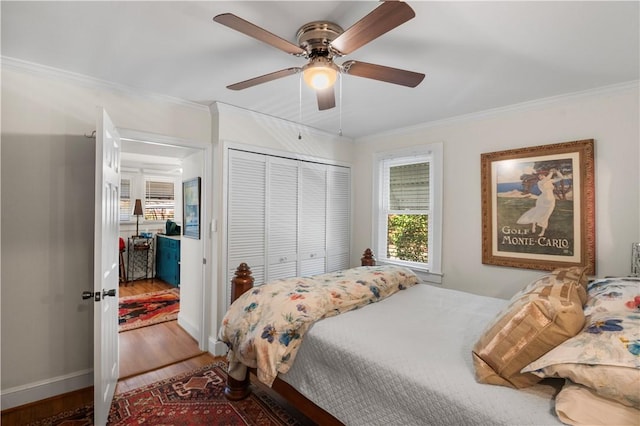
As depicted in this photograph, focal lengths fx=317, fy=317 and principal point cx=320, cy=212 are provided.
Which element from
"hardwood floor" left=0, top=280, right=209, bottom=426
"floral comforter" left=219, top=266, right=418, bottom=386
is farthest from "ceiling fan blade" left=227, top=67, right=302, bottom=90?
"hardwood floor" left=0, top=280, right=209, bottom=426

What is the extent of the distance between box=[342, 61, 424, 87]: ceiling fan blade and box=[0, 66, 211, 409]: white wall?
2.01 metres

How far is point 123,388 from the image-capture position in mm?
2508

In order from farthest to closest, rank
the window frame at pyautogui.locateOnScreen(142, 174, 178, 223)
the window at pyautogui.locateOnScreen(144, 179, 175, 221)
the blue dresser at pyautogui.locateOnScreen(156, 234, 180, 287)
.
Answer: the window at pyautogui.locateOnScreen(144, 179, 175, 221), the window frame at pyautogui.locateOnScreen(142, 174, 178, 223), the blue dresser at pyautogui.locateOnScreen(156, 234, 180, 287)

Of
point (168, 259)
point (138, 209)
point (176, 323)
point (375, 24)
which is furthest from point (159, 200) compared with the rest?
point (375, 24)

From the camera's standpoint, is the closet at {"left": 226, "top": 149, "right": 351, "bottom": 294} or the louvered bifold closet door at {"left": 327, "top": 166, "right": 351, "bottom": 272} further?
the louvered bifold closet door at {"left": 327, "top": 166, "right": 351, "bottom": 272}

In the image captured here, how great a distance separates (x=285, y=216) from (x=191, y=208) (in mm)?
1041

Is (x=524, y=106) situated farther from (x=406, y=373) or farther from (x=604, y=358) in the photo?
(x=406, y=373)

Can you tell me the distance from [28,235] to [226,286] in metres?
1.55

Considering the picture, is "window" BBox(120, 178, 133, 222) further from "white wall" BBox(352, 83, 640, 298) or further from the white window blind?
the white window blind

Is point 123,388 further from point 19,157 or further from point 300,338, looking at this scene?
point 19,157

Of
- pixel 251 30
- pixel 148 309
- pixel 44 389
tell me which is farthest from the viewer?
pixel 148 309

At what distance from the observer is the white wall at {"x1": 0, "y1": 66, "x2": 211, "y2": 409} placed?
7.30ft

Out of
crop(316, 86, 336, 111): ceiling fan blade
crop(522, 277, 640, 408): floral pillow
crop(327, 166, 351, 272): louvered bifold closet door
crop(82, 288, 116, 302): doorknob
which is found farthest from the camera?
crop(327, 166, 351, 272): louvered bifold closet door

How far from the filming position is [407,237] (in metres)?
3.88
